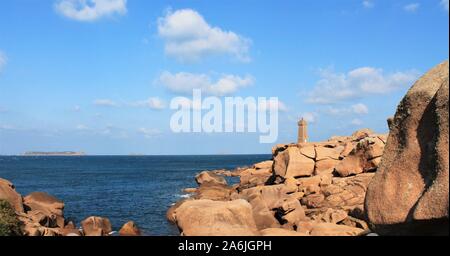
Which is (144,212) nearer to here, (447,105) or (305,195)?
(305,195)

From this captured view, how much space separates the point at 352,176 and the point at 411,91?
23.1m

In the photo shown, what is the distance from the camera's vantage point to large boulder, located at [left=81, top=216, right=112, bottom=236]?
2931 centimetres

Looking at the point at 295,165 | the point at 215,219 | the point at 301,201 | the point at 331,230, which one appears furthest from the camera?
the point at 295,165

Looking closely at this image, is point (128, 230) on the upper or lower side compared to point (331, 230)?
lower

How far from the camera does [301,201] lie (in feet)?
99.0

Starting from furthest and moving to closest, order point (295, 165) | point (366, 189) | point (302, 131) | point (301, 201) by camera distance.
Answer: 1. point (302, 131)
2. point (295, 165)
3. point (301, 201)
4. point (366, 189)

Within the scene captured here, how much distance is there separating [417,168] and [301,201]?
→ 2181cm

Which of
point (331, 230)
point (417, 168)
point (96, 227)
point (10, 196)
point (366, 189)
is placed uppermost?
point (417, 168)

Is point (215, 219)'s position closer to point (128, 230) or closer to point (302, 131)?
point (128, 230)

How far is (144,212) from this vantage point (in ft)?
130

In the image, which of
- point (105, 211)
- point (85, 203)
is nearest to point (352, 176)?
point (105, 211)

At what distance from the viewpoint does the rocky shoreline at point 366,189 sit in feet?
26.8

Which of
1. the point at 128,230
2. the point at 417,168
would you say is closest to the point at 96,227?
the point at 128,230

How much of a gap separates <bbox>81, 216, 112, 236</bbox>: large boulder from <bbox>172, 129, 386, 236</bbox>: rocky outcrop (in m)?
4.89
